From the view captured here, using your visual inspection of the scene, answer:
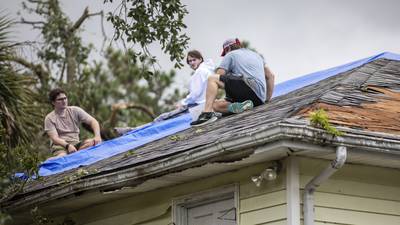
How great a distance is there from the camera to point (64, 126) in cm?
1811

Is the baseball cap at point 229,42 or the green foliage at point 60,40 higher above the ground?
the green foliage at point 60,40

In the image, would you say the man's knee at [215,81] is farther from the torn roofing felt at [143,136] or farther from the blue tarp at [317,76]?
the blue tarp at [317,76]

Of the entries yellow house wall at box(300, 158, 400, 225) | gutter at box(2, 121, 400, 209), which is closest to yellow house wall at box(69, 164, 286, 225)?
yellow house wall at box(300, 158, 400, 225)

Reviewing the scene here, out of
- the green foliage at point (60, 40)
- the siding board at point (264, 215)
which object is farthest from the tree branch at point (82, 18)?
the siding board at point (264, 215)

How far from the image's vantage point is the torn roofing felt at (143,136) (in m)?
16.5

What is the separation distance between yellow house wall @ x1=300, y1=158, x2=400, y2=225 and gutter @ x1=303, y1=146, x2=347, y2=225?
12 cm

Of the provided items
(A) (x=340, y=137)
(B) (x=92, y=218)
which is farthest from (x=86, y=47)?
(A) (x=340, y=137)

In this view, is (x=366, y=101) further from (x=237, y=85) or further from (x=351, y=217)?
(x=237, y=85)

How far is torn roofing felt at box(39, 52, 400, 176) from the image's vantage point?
650 inches

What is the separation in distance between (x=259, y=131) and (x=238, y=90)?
4.01 meters

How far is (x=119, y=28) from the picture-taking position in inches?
569

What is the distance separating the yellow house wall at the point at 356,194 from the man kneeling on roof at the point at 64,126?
6399 mm

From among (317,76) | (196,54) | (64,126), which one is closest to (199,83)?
(196,54)

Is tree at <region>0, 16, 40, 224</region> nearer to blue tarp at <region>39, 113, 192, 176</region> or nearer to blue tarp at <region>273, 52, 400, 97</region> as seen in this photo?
blue tarp at <region>39, 113, 192, 176</region>
